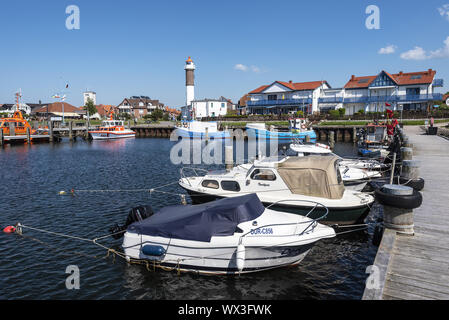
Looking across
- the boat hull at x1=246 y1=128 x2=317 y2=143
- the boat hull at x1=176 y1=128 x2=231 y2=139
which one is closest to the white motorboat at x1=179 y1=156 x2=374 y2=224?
the boat hull at x1=246 y1=128 x2=317 y2=143

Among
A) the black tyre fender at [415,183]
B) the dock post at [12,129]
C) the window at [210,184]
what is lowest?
the window at [210,184]

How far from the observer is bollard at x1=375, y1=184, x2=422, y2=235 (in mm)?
9281

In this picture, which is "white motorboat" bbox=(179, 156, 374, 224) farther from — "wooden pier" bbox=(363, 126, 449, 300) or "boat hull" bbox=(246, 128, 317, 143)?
"boat hull" bbox=(246, 128, 317, 143)

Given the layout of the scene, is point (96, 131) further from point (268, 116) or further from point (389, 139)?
point (389, 139)

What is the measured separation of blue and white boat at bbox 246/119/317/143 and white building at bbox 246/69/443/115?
609 inches

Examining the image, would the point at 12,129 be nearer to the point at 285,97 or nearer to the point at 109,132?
the point at 109,132

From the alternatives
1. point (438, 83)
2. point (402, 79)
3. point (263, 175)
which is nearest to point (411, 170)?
point (263, 175)

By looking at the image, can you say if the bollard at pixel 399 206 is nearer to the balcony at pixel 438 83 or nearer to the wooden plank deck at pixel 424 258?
the wooden plank deck at pixel 424 258

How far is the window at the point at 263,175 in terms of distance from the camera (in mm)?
14953

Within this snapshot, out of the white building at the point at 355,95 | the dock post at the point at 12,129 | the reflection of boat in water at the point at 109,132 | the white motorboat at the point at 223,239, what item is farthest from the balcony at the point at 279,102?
the white motorboat at the point at 223,239

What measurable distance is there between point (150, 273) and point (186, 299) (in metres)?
2.04

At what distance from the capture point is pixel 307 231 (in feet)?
35.1

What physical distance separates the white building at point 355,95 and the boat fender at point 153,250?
6477cm

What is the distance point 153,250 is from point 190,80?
89.2 metres
